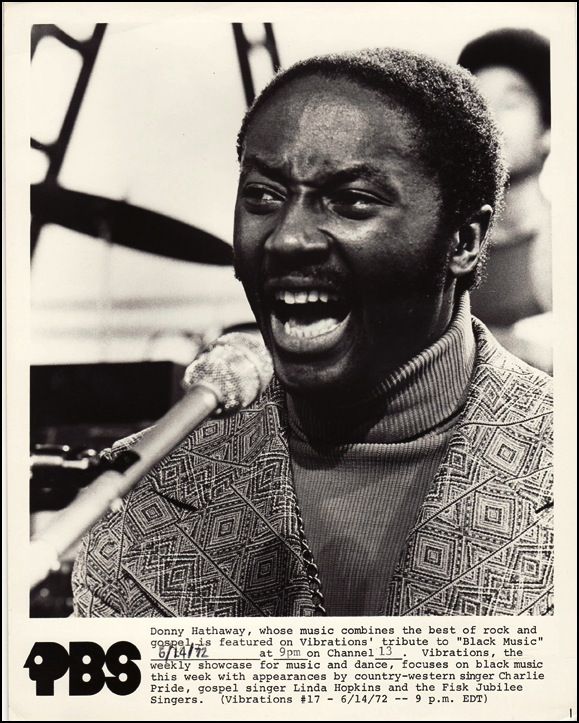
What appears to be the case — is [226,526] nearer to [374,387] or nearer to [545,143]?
[374,387]

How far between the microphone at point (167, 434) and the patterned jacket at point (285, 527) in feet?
0.96

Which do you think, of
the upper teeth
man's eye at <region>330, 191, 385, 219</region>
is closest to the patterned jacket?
the upper teeth

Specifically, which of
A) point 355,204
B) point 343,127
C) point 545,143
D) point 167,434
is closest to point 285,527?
point 167,434

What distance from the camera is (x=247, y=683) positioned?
6.08 ft

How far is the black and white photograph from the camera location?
1707 mm

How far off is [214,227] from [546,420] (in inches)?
33.1

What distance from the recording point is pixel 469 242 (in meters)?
1.78

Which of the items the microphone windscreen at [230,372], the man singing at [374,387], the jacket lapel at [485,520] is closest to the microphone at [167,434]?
the microphone windscreen at [230,372]

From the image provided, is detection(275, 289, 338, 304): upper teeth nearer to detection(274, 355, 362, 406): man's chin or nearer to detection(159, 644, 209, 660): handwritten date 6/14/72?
detection(274, 355, 362, 406): man's chin

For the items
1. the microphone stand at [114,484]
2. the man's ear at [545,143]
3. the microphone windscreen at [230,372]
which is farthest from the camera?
the man's ear at [545,143]

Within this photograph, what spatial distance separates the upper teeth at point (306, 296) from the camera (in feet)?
5.64

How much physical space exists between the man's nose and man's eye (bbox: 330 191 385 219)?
48 millimetres

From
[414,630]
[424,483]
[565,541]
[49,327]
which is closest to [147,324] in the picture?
[49,327]

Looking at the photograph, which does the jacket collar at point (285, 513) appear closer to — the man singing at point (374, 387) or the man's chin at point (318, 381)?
the man singing at point (374, 387)
